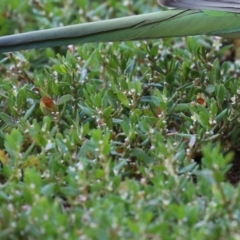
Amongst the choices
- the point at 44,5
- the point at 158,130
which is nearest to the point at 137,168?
the point at 158,130

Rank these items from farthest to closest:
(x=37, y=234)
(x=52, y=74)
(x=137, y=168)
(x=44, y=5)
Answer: (x=44, y=5) < (x=52, y=74) < (x=137, y=168) < (x=37, y=234)

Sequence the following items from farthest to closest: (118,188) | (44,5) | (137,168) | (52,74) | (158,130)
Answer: (44,5) → (52,74) → (158,130) → (137,168) → (118,188)

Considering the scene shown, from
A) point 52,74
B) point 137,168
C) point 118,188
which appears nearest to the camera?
point 118,188

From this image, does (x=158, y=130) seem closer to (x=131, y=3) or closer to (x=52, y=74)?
(x=52, y=74)

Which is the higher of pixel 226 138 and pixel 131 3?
pixel 131 3

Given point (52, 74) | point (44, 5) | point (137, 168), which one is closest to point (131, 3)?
point (44, 5)

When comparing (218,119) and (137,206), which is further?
(218,119)

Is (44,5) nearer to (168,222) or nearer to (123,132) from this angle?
(123,132)
